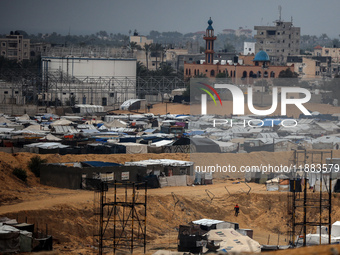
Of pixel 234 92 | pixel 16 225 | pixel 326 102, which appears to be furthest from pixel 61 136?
pixel 326 102

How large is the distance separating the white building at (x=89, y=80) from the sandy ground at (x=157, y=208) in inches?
1100

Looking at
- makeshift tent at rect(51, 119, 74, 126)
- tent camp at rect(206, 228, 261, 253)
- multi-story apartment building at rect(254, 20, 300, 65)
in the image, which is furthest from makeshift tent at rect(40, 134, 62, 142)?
multi-story apartment building at rect(254, 20, 300, 65)

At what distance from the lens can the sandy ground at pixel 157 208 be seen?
1972 cm

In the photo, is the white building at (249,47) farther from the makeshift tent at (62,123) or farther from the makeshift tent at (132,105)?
Result: the makeshift tent at (62,123)

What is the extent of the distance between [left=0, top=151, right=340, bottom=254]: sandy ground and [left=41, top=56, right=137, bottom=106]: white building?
27.9m

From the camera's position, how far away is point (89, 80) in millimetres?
63312

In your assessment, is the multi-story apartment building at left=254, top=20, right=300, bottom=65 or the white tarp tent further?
the multi-story apartment building at left=254, top=20, right=300, bottom=65

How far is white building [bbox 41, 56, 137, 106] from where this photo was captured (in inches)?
2197

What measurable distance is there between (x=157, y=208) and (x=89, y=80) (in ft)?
137

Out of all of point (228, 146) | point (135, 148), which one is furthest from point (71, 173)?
point (228, 146)

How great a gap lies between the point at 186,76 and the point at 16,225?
184 feet

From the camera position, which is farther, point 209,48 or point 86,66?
point 209,48

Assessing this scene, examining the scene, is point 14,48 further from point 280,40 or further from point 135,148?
point 135,148
